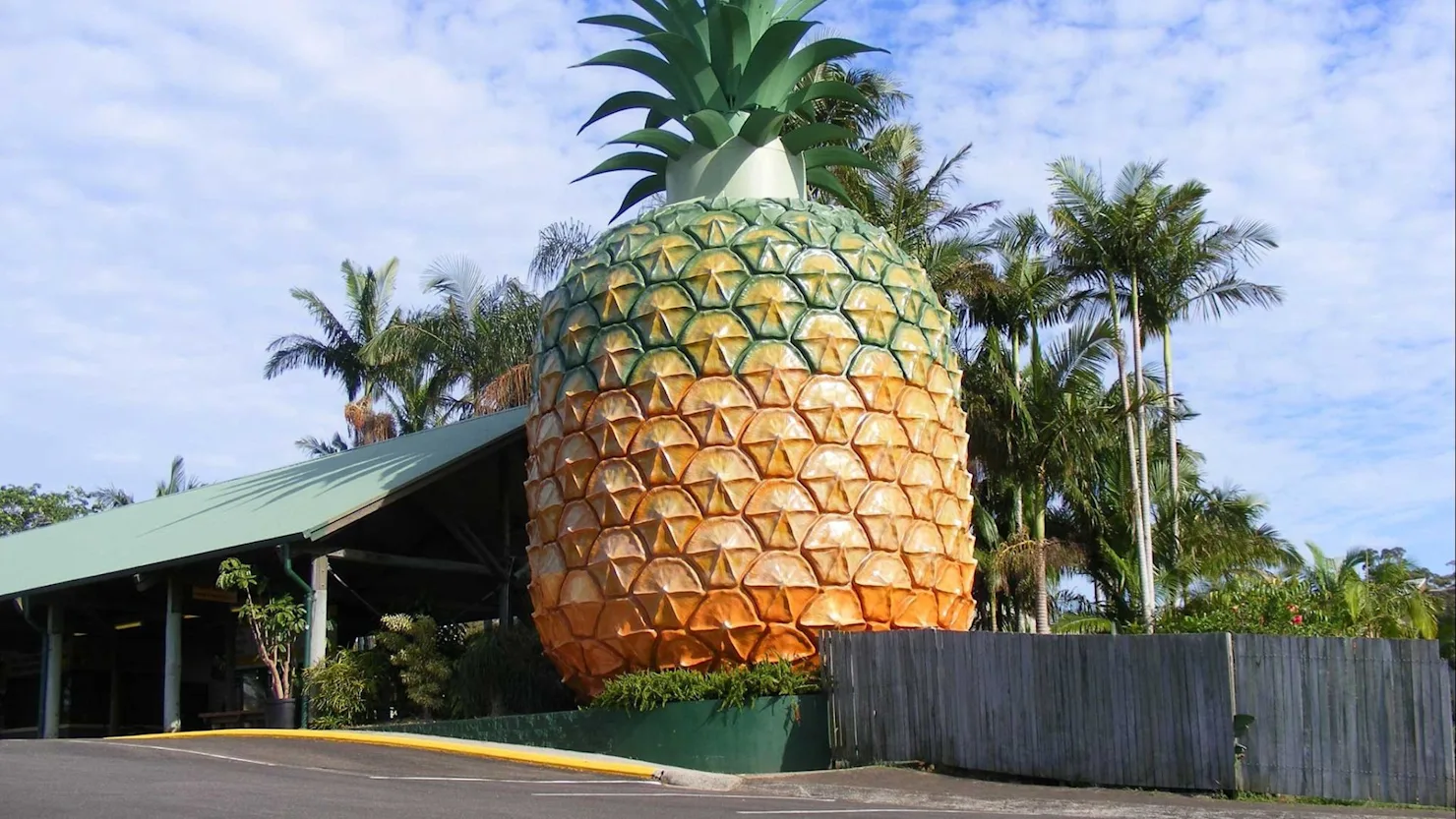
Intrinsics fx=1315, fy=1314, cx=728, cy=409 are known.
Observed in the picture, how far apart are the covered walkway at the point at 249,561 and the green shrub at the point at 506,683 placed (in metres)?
3.04

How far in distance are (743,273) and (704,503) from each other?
3.16m

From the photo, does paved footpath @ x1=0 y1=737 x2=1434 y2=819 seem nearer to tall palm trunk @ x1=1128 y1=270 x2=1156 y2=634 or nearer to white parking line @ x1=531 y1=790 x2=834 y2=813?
white parking line @ x1=531 y1=790 x2=834 y2=813

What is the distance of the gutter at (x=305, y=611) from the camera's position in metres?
20.1

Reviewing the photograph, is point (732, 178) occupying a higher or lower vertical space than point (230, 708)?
higher

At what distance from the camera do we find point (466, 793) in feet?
39.4

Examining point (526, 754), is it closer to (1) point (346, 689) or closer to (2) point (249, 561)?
(1) point (346, 689)

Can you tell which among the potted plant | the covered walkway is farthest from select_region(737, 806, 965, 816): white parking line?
the potted plant

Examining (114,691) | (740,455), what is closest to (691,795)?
(740,455)

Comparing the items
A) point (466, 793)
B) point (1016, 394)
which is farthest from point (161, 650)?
point (466, 793)

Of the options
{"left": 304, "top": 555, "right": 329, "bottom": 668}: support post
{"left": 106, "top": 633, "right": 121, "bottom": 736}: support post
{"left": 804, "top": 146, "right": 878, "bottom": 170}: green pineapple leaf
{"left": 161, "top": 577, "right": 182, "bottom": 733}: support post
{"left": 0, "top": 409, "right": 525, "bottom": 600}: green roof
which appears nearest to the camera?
{"left": 804, "top": 146, "right": 878, "bottom": 170}: green pineapple leaf

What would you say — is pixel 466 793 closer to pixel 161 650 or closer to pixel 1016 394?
pixel 1016 394

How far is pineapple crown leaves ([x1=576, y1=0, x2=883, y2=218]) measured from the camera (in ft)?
61.8

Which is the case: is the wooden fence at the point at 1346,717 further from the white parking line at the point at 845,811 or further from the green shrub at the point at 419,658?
the green shrub at the point at 419,658

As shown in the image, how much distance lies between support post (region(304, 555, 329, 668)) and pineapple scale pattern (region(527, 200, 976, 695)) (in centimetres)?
454
